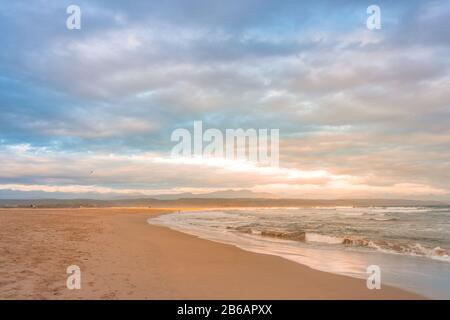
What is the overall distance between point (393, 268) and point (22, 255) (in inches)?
524

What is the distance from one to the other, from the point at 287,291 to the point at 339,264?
18.5 ft

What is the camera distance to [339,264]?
14.1m

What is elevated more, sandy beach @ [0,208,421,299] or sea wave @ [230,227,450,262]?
sandy beach @ [0,208,421,299]

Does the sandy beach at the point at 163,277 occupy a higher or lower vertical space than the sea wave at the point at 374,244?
higher

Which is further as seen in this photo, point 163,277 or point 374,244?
point 374,244

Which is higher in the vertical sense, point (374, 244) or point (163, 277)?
point (163, 277)

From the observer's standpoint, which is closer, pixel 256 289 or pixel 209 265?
pixel 256 289

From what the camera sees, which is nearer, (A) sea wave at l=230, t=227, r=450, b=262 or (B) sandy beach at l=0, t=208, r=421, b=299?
(B) sandy beach at l=0, t=208, r=421, b=299

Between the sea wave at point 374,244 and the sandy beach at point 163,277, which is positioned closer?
the sandy beach at point 163,277
